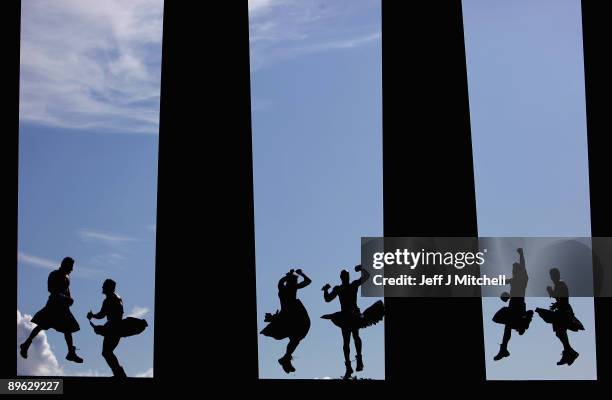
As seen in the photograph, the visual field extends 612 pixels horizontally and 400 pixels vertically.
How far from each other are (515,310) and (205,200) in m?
19.8

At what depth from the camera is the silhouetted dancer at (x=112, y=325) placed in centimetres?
6172

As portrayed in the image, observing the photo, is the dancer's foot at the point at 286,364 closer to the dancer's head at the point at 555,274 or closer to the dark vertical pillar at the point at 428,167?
the dark vertical pillar at the point at 428,167

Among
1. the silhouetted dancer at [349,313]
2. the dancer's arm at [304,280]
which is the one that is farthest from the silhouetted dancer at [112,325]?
the silhouetted dancer at [349,313]

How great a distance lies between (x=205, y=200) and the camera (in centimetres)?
6488

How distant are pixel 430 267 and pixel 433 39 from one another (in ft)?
45.2

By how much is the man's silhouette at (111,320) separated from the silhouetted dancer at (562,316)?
25343 mm

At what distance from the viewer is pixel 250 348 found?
63.7 meters

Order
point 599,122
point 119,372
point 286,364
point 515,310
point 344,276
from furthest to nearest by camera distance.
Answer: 1. point 599,122
2. point 515,310
3. point 344,276
4. point 286,364
5. point 119,372

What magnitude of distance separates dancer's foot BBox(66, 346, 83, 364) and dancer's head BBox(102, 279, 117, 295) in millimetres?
3728

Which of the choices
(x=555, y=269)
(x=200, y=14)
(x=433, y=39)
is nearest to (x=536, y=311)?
(x=555, y=269)

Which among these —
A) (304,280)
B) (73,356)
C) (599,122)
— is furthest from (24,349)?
(599,122)

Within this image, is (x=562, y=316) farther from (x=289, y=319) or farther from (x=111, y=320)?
(x=111, y=320)

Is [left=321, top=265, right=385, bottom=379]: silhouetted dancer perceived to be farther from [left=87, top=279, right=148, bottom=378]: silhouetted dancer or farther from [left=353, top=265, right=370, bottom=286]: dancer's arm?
[left=87, top=279, right=148, bottom=378]: silhouetted dancer

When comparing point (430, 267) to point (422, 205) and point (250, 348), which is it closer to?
point (422, 205)
